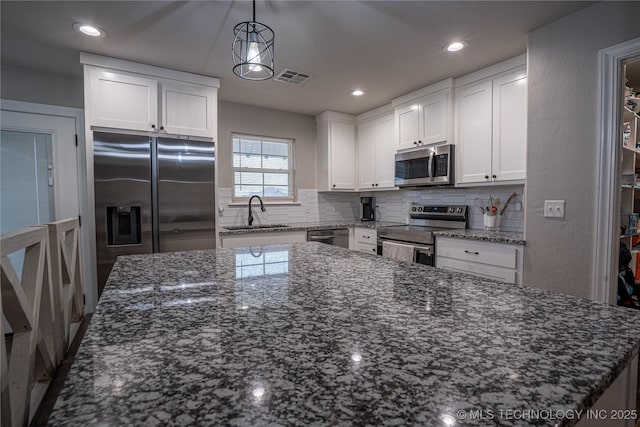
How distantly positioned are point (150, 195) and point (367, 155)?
104 inches

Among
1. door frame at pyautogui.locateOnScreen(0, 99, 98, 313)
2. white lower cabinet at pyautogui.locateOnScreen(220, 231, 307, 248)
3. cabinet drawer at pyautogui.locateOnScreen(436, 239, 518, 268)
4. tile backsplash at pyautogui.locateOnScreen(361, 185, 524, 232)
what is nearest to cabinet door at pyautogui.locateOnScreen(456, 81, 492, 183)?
tile backsplash at pyautogui.locateOnScreen(361, 185, 524, 232)

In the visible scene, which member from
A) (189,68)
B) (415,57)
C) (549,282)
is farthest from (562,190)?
(189,68)

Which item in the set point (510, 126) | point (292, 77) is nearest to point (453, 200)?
point (510, 126)

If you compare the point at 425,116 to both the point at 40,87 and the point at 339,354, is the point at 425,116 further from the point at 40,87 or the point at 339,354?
the point at 40,87

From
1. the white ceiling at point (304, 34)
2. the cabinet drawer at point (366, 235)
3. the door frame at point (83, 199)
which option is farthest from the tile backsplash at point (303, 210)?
the white ceiling at point (304, 34)

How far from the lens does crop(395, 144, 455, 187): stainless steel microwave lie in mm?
3080

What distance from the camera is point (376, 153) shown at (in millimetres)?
4023

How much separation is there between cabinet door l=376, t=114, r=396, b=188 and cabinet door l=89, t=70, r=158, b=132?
8.29 feet

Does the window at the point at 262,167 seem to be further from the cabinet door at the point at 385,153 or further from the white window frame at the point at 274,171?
the cabinet door at the point at 385,153

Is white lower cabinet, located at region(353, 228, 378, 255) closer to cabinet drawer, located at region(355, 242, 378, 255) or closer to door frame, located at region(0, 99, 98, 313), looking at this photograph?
cabinet drawer, located at region(355, 242, 378, 255)

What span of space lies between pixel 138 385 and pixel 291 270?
81 centimetres

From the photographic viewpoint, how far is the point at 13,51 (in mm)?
2469

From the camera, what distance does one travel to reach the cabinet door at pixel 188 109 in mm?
2818

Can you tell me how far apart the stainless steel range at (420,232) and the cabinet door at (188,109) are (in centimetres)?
214
